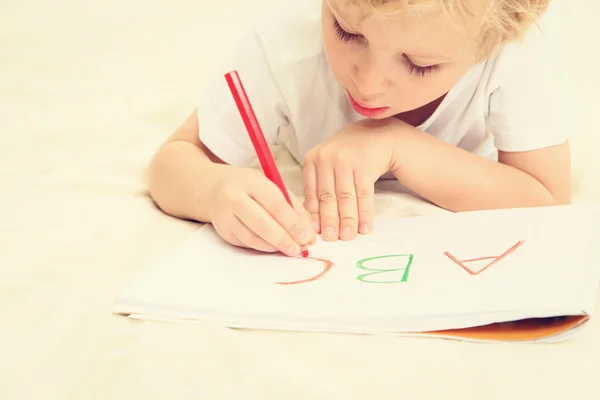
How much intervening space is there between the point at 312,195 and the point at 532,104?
0.29 m

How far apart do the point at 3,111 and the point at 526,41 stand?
756 mm

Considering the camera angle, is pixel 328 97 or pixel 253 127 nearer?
pixel 253 127

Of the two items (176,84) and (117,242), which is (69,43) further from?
(117,242)

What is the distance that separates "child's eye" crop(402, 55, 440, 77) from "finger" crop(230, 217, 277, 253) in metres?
0.20

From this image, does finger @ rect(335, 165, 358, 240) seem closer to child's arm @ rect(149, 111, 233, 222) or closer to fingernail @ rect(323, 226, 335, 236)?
fingernail @ rect(323, 226, 335, 236)

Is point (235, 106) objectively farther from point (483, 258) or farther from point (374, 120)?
point (483, 258)

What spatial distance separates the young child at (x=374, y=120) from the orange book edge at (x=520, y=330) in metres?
0.17

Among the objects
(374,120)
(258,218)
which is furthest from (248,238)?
(374,120)

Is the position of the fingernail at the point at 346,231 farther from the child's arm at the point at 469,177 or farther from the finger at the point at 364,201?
the child's arm at the point at 469,177

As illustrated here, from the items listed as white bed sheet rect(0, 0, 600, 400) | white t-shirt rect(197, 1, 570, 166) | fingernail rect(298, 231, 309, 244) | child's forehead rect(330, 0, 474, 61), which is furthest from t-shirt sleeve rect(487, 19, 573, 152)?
fingernail rect(298, 231, 309, 244)

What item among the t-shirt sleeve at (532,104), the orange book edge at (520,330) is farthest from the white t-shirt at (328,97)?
the orange book edge at (520,330)

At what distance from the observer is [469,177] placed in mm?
729

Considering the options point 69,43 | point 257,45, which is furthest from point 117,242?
point 69,43

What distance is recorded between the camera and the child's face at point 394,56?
543mm
